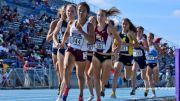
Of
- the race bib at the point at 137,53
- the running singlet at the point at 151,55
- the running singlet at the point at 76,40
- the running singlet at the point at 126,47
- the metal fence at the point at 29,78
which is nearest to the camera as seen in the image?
the running singlet at the point at 76,40

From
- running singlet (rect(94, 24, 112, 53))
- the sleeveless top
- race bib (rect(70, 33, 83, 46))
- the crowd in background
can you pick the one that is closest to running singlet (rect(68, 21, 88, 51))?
race bib (rect(70, 33, 83, 46))

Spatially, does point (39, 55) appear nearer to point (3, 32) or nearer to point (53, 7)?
point (3, 32)

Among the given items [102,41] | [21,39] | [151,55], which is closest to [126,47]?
[151,55]

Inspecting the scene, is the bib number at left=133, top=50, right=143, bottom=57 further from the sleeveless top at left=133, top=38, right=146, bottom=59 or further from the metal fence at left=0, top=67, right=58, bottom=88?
the metal fence at left=0, top=67, right=58, bottom=88

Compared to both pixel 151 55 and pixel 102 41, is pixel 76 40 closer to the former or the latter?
pixel 102 41

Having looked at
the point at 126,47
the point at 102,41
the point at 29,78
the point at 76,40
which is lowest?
the point at 29,78

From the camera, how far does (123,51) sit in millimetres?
12109

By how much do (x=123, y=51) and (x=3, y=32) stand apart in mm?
15648

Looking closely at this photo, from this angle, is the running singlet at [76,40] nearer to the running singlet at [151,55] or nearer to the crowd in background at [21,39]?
the running singlet at [151,55]

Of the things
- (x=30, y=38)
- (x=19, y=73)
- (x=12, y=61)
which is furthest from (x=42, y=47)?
(x=19, y=73)

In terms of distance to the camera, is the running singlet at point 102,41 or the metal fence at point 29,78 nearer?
the running singlet at point 102,41

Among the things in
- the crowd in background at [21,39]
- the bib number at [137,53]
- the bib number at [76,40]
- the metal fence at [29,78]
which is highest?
the crowd in background at [21,39]

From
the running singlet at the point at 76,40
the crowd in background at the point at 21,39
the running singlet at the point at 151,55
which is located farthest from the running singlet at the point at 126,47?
the crowd in background at the point at 21,39

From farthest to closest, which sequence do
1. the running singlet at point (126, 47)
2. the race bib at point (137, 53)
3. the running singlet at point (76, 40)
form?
1. the race bib at point (137, 53)
2. the running singlet at point (126, 47)
3. the running singlet at point (76, 40)
